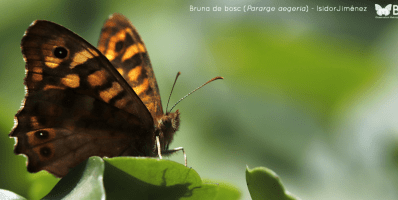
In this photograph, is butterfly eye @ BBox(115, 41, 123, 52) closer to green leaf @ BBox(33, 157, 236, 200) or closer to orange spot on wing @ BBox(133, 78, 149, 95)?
orange spot on wing @ BBox(133, 78, 149, 95)

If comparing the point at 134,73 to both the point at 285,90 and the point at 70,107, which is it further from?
the point at 285,90

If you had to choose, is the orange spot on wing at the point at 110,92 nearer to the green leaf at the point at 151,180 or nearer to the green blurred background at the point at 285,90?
the green leaf at the point at 151,180

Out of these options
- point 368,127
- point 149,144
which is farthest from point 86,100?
point 368,127

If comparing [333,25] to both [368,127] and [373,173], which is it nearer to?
[368,127]

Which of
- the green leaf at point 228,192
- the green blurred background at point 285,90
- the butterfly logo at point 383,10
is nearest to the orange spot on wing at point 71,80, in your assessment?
the green leaf at point 228,192

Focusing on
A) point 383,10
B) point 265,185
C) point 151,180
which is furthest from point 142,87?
point 383,10

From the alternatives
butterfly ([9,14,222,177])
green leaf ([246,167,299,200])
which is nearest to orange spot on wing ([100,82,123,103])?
butterfly ([9,14,222,177])
